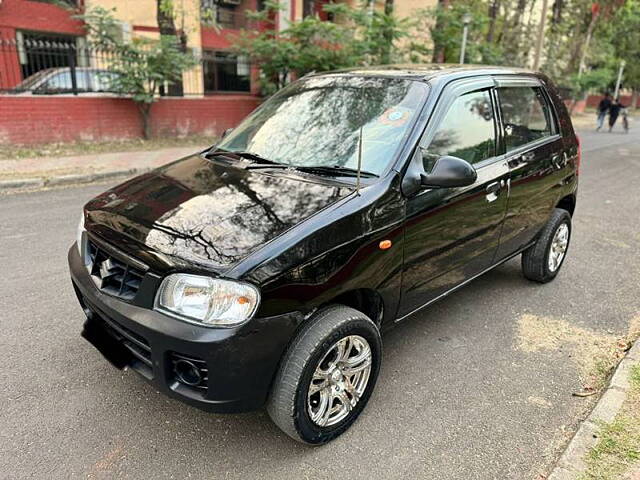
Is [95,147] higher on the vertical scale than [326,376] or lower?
lower

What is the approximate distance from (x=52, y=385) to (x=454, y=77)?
3.14 meters

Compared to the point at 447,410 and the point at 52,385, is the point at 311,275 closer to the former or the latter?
the point at 447,410

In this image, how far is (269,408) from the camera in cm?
241

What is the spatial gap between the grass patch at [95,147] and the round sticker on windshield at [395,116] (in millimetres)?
9065

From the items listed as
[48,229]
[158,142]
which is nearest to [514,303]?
[48,229]

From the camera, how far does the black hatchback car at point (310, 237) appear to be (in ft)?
7.30

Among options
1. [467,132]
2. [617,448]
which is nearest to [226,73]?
[467,132]

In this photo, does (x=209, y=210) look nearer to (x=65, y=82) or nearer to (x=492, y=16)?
(x=65, y=82)

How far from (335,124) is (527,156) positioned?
1603mm

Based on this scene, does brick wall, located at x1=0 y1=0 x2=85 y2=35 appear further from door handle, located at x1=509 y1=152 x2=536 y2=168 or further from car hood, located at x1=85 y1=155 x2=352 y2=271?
door handle, located at x1=509 y1=152 x2=536 y2=168

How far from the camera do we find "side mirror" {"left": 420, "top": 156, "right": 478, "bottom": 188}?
9.07 ft

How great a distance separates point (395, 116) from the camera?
3.12 meters

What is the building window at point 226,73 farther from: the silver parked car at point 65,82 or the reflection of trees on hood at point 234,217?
the reflection of trees on hood at point 234,217

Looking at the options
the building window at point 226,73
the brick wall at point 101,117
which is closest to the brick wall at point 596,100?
the building window at point 226,73
